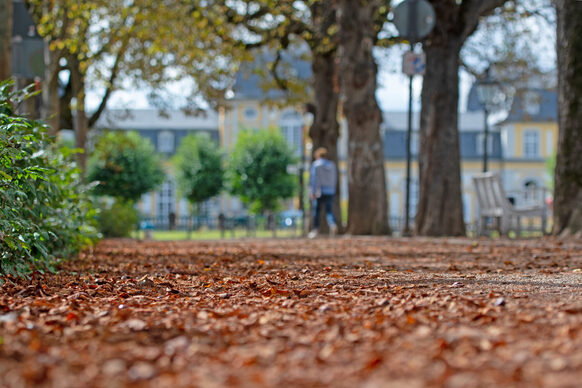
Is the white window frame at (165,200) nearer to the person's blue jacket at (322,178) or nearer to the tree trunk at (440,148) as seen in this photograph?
the person's blue jacket at (322,178)

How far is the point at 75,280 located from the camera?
634 centimetres

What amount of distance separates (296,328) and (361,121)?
12.3 meters

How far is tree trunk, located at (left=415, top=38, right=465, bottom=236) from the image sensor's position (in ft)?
46.9

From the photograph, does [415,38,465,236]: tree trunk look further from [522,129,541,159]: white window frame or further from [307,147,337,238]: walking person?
[522,129,541,159]: white window frame

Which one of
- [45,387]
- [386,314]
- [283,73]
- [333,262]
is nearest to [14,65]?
[333,262]

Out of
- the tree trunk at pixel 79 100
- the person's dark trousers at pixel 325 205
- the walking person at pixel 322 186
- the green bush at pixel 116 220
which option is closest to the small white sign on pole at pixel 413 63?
the walking person at pixel 322 186

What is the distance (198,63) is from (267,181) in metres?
30.8

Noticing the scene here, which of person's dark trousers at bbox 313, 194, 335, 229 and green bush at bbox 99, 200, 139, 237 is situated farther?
green bush at bbox 99, 200, 139, 237

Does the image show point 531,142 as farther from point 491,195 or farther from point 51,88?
point 491,195

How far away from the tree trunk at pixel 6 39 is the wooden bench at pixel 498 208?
722cm

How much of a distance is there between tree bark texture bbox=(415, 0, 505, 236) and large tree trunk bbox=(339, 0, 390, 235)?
1188 mm

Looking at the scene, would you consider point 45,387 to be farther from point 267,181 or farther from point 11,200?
point 267,181

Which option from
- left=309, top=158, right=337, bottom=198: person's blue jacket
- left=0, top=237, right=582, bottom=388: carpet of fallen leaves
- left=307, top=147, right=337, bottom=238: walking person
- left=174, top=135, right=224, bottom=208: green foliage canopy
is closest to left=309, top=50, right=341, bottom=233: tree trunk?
left=307, top=147, right=337, bottom=238: walking person

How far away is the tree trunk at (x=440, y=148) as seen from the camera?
14.3 m
